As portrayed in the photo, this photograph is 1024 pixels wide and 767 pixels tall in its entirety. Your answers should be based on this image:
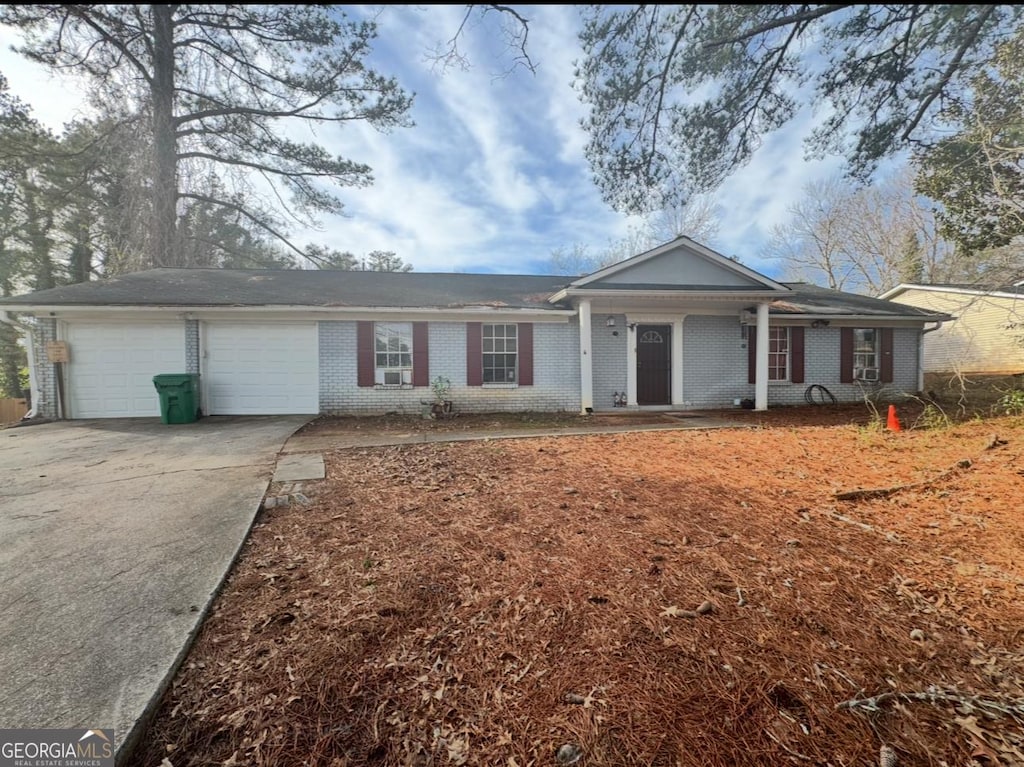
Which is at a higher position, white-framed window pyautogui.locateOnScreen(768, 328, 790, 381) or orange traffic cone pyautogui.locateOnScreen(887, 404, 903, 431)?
white-framed window pyautogui.locateOnScreen(768, 328, 790, 381)

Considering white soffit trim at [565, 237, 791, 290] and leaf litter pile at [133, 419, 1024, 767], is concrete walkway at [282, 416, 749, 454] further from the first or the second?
white soffit trim at [565, 237, 791, 290]

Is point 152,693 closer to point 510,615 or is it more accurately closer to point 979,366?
point 510,615

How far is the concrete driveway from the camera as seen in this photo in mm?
1636

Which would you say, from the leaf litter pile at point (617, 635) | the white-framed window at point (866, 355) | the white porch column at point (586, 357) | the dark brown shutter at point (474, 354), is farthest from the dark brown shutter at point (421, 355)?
the white-framed window at point (866, 355)

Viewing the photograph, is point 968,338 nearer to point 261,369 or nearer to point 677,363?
point 677,363

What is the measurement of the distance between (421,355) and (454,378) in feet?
3.08

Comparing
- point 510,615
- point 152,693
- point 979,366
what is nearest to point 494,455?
point 510,615

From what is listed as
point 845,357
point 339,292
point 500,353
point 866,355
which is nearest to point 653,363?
point 500,353

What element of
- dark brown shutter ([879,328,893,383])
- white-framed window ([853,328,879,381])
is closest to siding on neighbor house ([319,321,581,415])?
white-framed window ([853,328,879,381])

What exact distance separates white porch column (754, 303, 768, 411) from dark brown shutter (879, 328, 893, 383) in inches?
167

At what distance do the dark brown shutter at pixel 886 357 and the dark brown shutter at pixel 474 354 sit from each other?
11.1 m

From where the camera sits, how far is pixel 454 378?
977 centimetres

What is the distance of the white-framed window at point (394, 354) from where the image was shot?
9.57 m

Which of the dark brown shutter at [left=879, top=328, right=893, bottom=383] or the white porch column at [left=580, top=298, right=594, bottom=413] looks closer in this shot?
the white porch column at [left=580, top=298, right=594, bottom=413]
